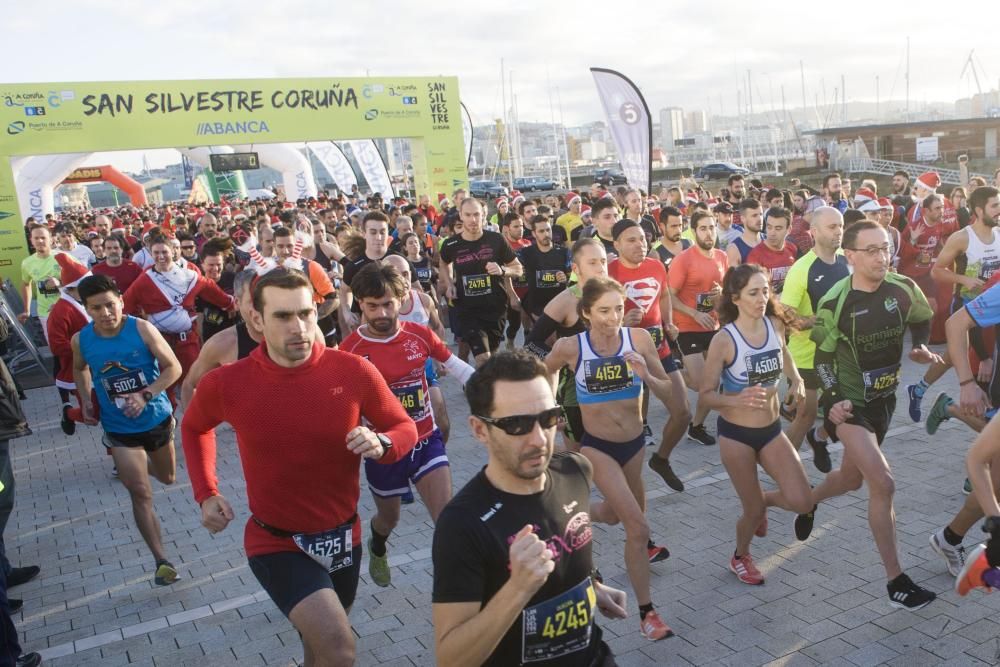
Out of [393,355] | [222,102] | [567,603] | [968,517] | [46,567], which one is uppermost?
[222,102]

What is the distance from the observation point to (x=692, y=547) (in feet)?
16.5

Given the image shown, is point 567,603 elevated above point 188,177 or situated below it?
below

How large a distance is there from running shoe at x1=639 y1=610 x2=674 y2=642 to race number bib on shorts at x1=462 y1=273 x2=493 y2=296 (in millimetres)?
4869

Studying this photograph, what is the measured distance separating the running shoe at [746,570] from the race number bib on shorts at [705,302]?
2.96m

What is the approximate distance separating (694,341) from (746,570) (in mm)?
2960

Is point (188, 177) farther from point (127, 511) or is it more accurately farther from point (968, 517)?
point (968, 517)

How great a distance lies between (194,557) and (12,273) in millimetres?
13790

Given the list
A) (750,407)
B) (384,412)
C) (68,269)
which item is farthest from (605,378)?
(68,269)

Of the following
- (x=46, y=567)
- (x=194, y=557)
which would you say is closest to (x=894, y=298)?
(x=194, y=557)

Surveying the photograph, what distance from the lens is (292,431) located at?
3.18m

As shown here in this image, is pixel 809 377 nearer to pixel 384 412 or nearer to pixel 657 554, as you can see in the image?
pixel 657 554

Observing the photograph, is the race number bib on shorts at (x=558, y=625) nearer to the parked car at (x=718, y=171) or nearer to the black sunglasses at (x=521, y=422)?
the black sunglasses at (x=521, y=422)

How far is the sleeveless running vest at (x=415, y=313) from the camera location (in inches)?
245

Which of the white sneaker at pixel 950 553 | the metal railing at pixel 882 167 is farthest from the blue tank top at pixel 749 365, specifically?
the metal railing at pixel 882 167
